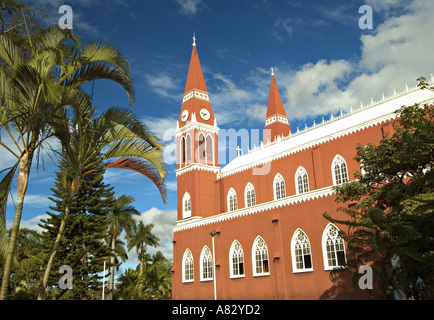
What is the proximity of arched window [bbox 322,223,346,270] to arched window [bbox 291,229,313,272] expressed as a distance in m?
1.09

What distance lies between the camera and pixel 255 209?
2523 cm

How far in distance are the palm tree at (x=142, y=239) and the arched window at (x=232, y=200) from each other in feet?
64.8

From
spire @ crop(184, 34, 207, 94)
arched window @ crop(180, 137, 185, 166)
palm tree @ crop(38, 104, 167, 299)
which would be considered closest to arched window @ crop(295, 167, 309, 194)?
arched window @ crop(180, 137, 185, 166)

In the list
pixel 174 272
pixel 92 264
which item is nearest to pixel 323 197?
pixel 174 272

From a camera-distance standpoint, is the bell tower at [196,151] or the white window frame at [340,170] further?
the bell tower at [196,151]

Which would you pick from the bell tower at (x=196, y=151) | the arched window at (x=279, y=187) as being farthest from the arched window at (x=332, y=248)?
the bell tower at (x=196, y=151)

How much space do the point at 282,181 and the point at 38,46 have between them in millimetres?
22761

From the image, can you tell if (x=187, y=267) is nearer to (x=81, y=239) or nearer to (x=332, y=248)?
(x=81, y=239)

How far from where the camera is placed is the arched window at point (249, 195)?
31.4 m

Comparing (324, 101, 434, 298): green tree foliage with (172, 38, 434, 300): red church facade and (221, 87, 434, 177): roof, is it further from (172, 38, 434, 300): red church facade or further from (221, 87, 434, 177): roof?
(221, 87, 434, 177): roof

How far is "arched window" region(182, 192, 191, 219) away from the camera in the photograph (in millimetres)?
33297

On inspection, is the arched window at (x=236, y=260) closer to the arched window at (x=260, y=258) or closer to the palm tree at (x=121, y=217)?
the arched window at (x=260, y=258)

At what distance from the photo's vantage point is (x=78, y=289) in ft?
86.7
